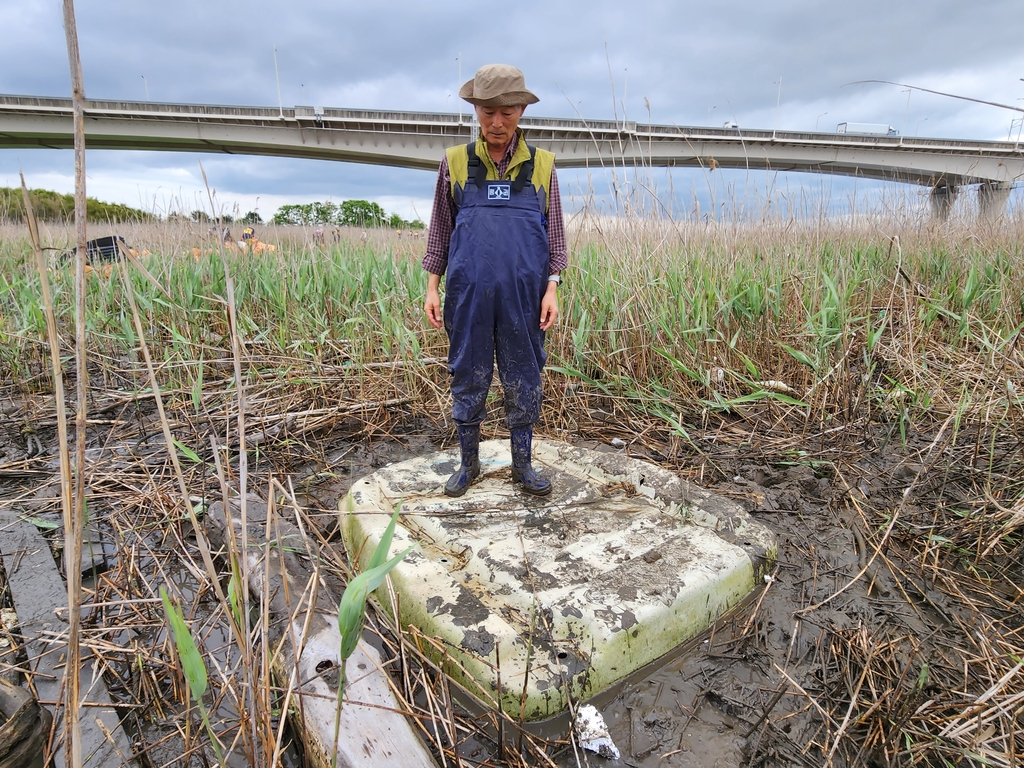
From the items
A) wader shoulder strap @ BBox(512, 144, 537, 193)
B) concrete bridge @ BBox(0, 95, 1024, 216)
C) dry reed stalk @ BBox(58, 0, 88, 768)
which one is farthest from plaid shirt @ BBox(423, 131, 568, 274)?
concrete bridge @ BBox(0, 95, 1024, 216)

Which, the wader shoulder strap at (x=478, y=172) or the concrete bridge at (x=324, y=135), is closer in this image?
the wader shoulder strap at (x=478, y=172)

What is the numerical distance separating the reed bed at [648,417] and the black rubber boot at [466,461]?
1.47ft

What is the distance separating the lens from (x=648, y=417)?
100 inches

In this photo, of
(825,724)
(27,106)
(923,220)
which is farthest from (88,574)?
(27,106)

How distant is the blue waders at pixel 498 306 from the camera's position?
166 centimetres

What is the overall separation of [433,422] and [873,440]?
1936mm

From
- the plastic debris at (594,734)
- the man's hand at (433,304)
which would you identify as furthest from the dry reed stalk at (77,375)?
the man's hand at (433,304)

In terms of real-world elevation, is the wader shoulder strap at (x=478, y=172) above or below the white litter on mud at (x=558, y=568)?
above

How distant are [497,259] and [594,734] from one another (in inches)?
49.0

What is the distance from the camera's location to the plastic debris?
1087 mm

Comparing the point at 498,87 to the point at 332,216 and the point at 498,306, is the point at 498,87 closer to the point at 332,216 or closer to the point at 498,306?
the point at 498,306

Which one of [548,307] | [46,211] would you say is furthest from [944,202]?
[46,211]

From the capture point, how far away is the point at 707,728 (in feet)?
3.75

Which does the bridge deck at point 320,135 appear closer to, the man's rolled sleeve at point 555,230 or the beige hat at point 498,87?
the man's rolled sleeve at point 555,230
